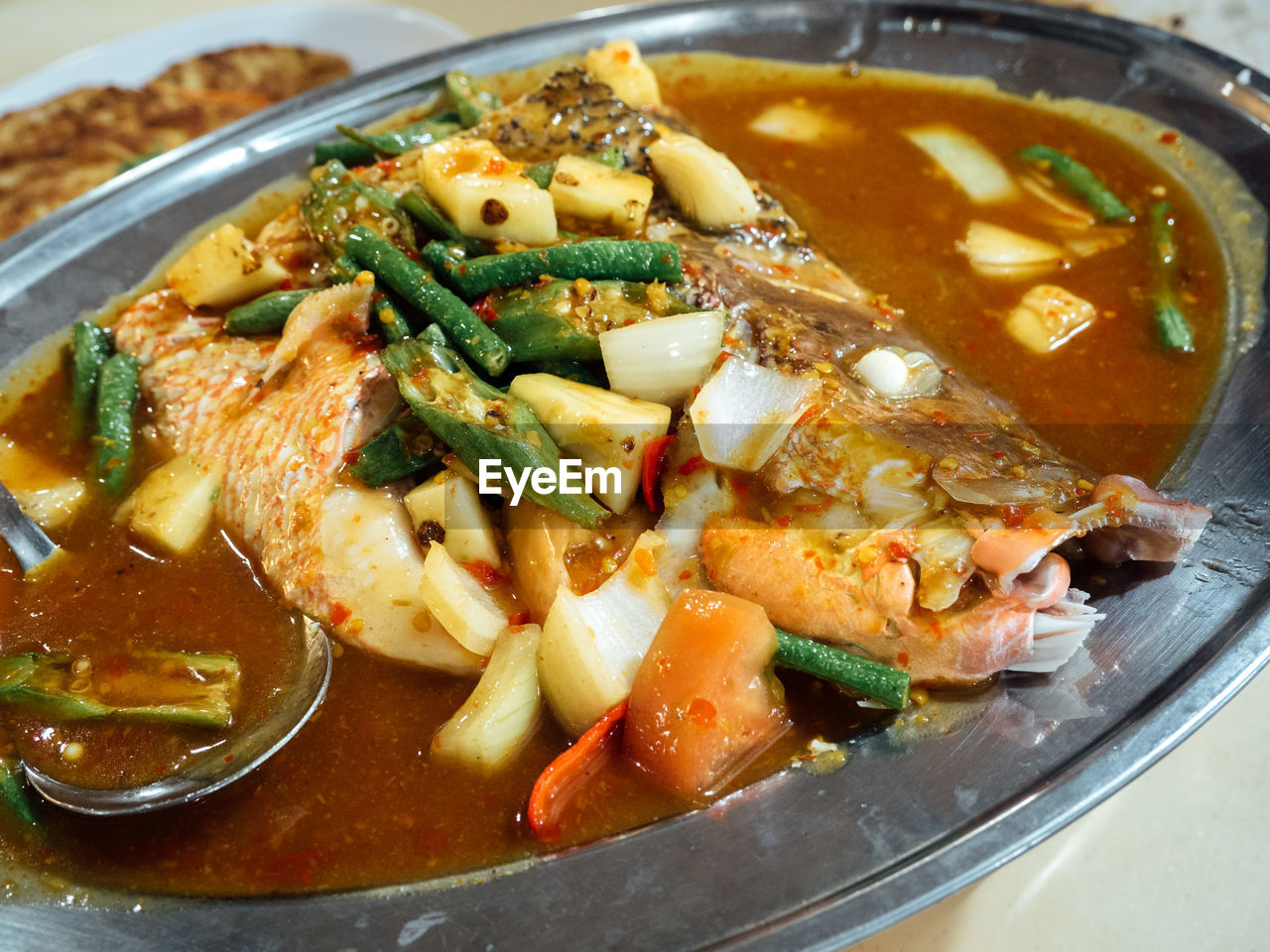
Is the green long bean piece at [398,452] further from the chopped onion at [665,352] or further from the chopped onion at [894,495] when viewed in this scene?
the chopped onion at [894,495]

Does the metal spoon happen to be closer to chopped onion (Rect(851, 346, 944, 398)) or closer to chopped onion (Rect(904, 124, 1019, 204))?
chopped onion (Rect(851, 346, 944, 398))

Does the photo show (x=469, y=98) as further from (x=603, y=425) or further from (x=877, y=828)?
(x=877, y=828)

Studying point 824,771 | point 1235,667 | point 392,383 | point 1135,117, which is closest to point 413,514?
point 392,383

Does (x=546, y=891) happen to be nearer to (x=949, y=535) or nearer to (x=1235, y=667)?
(x=949, y=535)

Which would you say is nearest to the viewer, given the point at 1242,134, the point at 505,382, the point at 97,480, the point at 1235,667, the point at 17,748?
the point at 1235,667

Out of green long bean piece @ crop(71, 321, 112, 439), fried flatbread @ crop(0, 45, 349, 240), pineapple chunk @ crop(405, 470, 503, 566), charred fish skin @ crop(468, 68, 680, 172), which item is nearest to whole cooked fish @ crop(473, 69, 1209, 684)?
pineapple chunk @ crop(405, 470, 503, 566)
